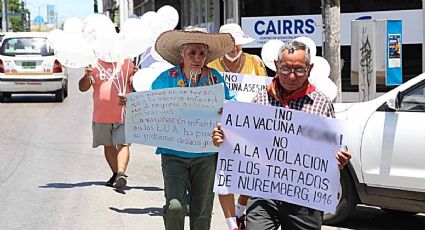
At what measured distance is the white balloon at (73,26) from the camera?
26.8 feet

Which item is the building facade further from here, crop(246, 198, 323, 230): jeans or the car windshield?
crop(246, 198, 323, 230): jeans

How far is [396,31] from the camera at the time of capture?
36.1 feet

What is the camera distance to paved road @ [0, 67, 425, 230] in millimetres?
7285

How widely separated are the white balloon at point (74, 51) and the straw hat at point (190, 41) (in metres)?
2.61

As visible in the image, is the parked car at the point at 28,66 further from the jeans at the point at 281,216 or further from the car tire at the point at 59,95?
the jeans at the point at 281,216

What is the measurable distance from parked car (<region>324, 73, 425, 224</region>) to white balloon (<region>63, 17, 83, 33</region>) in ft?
10.2

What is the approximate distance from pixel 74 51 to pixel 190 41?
9.76 feet

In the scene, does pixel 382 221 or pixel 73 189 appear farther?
pixel 73 189

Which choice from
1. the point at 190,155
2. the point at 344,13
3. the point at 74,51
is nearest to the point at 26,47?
the point at 344,13

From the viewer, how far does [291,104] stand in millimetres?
4293

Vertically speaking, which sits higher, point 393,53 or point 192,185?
point 393,53

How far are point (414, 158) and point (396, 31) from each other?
4917 millimetres

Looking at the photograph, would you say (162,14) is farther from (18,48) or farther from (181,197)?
(18,48)

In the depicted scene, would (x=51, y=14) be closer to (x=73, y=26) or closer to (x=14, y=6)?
(x=14, y=6)
